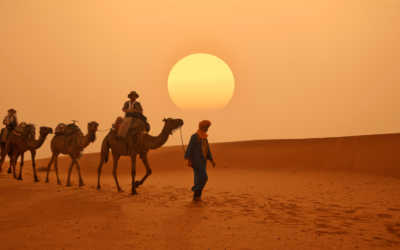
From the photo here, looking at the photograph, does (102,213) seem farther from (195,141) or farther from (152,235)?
(195,141)

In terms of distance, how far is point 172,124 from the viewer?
10.7 metres

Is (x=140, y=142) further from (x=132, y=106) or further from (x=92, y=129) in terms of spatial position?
(x=92, y=129)

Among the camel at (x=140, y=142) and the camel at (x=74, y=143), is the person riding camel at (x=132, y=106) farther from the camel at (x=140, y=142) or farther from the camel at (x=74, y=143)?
the camel at (x=74, y=143)

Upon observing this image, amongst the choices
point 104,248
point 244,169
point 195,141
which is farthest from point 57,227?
point 244,169

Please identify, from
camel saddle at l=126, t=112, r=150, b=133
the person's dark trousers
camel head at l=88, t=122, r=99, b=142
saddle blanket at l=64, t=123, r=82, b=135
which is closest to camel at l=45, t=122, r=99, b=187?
camel head at l=88, t=122, r=99, b=142

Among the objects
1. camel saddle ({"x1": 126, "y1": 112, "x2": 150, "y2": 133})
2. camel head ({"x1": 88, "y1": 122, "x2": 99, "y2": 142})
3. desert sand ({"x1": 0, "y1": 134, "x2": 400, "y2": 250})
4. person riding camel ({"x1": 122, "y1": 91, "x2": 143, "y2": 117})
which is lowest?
desert sand ({"x1": 0, "y1": 134, "x2": 400, "y2": 250})

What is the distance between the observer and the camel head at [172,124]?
1067cm

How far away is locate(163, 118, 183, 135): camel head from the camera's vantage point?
10.7 meters

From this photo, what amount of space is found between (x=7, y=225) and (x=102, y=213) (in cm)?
202

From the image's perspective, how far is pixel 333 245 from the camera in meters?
5.86

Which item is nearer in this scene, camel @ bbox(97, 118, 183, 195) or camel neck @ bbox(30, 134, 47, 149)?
camel @ bbox(97, 118, 183, 195)

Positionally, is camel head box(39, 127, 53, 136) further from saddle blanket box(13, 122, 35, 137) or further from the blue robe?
the blue robe

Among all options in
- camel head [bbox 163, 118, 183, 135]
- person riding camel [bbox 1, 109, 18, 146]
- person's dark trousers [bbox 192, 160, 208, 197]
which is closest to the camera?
person's dark trousers [bbox 192, 160, 208, 197]

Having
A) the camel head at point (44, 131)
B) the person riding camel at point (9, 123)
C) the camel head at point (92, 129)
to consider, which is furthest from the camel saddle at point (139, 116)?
the person riding camel at point (9, 123)
